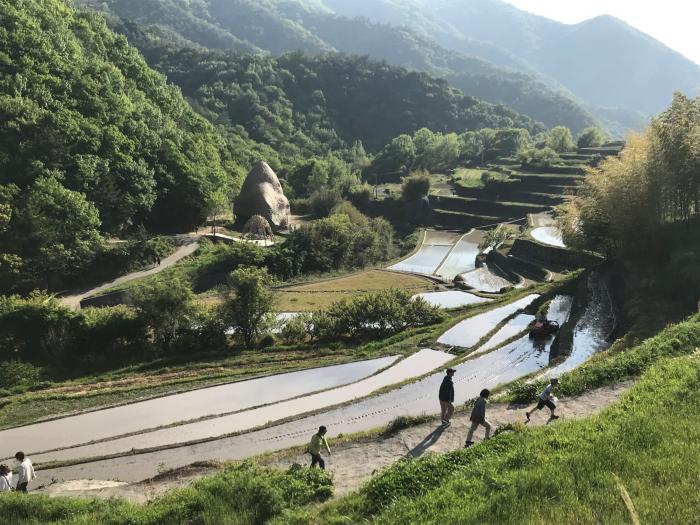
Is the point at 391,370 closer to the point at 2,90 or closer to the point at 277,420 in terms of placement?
the point at 277,420

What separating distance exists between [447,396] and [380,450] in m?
2.28

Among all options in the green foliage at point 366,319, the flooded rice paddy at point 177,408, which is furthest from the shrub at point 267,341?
the flooded rice paddy at point 177,408

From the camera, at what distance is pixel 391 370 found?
22000 millimetres

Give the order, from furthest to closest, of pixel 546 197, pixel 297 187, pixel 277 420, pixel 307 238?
pixel 297 187 < pixel 546 197 < pixel 307 238 < pixel 277 420

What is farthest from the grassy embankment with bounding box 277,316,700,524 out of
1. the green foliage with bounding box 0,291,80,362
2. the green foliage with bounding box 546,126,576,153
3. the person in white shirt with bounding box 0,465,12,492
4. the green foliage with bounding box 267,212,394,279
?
the green foliage with bounding box 546,126,576,153

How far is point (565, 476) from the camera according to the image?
7.26 m

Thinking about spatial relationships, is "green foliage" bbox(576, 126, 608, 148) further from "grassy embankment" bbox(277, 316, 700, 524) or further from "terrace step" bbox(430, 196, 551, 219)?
"grassy embankment" bbox(277, 316, 700, 524)

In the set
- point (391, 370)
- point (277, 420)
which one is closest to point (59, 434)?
point (277, 420)

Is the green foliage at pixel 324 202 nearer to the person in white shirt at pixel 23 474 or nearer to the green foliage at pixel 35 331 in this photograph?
the green foliage at pixel 35 331

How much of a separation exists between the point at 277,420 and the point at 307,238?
1312 inches

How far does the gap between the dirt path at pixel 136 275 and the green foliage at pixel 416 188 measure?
42933mm

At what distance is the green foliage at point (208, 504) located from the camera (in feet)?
28.9

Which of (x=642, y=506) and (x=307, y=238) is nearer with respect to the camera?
A: (x=642, y=506)

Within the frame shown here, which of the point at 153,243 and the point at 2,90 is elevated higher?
the point at 2,90
